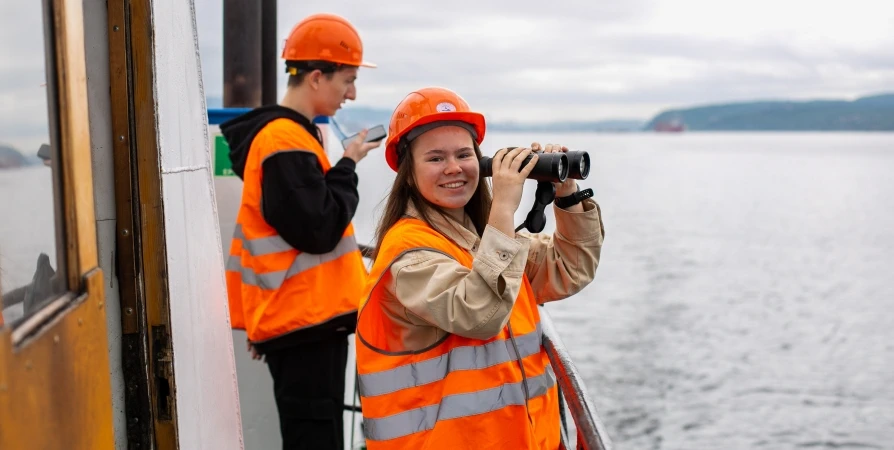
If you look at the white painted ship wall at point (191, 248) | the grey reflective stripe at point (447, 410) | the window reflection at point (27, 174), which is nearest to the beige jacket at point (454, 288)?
the grey reflective stripe at point (447, 410)

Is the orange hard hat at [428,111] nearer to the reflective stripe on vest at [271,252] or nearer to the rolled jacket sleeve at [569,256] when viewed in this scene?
the rolled jacket sleeve at [569,256]

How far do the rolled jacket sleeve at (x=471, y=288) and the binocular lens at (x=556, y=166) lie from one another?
0.22 m

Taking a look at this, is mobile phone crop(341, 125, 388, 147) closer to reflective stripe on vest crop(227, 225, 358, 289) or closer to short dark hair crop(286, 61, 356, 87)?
short dark hair crop(286, 61, 356, 87)

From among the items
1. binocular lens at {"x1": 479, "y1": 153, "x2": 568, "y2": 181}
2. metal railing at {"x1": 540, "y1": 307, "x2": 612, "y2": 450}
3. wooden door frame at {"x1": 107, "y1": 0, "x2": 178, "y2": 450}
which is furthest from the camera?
binocular lens at {"x1": 479, "y1": 153, "x2": 568, "y2": 181}

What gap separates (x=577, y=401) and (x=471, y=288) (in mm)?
380

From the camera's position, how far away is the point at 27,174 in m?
1.34

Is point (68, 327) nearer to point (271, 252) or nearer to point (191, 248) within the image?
point (191, 248)

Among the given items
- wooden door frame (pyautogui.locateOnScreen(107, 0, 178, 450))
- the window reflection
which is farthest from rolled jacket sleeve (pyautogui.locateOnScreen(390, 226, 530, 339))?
the window reflection

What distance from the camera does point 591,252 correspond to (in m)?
2.74

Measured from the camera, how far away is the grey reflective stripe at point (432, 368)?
2275 mm

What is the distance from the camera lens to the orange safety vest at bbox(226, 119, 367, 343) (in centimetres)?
338

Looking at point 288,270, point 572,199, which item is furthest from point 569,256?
point 288,270

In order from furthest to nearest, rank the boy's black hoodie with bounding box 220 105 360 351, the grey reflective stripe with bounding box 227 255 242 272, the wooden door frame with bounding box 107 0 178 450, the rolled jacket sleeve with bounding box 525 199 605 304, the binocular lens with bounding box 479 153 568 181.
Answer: the grey reflective stripe with bounding box 227 255 242 272 → the boy's black hoodie with bounding box 220 105 360 351 → the rolled jacket sleeve with bounding box 525 199 605 304 → the binocular lens with bounding box 479 153 568 181 → the wooden door frame with bounding box 107 0 178 450

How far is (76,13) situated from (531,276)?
159 cm
